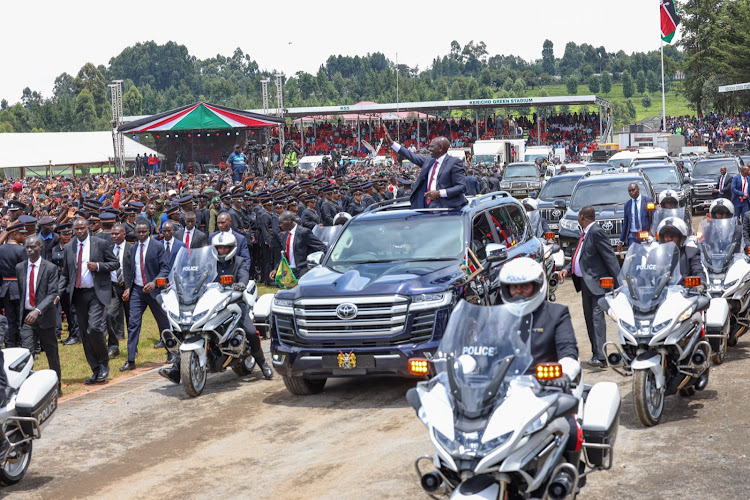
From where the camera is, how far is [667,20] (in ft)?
212

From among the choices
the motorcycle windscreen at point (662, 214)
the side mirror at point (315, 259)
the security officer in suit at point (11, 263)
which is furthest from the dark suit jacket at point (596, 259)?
the security officer in suit at point (11, 263)

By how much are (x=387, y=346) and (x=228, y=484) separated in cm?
270

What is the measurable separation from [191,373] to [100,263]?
2.32 meters

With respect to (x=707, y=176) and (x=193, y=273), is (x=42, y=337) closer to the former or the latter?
(x=193, y=273)

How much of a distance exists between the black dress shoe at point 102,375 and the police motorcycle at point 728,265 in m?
7.35

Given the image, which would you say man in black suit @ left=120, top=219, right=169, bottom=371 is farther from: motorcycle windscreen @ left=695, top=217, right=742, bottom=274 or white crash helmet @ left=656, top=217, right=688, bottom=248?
motorcycle windscreen @ left=695, top=217, right=742, bottom=274

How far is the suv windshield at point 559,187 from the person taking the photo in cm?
2678

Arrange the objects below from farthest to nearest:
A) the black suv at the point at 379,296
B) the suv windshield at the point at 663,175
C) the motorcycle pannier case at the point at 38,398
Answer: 1. the suv windshield at the point at 663,175
2. the black suv at the point at 379,296
3. the motorcycle pannier case at the point at 38,398

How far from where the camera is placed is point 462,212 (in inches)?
472

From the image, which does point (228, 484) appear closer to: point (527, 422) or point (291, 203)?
point (527, 422)

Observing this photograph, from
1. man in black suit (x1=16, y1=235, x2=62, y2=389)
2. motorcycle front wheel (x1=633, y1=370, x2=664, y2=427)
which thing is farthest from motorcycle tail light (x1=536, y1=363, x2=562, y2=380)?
man in black suit (x1=16, y1=235, x2=62, y2=389)

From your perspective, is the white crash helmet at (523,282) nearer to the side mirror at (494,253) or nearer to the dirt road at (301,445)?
the dirt road at (301,445)

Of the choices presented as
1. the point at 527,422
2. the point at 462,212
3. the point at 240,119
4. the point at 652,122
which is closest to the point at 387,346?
the point at 462,212

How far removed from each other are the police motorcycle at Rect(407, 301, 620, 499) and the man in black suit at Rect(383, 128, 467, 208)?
6751 millimetres
